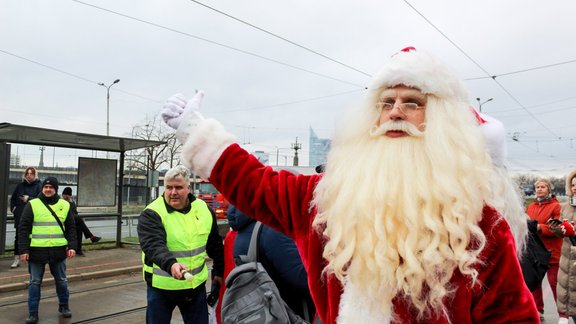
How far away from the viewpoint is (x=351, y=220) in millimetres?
1561

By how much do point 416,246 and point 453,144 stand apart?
0.38 meters

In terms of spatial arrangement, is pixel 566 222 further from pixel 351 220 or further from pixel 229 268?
pixel 351 220

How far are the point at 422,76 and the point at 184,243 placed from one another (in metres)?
2.73

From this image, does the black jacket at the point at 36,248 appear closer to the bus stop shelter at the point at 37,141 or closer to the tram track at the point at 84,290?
the tram track at the point at 84,290

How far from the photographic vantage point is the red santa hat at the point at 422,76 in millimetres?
1694

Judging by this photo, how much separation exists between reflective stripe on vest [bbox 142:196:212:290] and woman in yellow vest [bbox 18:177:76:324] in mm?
2550

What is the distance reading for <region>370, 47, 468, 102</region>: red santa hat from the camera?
66.7 inches

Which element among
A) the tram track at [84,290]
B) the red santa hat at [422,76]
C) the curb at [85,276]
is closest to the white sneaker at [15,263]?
the curb at [85,276]

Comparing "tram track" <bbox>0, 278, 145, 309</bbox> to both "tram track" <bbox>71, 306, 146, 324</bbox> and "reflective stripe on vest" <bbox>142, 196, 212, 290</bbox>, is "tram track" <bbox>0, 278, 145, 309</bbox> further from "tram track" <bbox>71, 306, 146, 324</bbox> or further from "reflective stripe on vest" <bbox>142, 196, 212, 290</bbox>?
"reflective stripe on vest" <bbox>142, 196, 212, 290</bbox>

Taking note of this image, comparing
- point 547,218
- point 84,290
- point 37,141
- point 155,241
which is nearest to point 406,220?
point 155,241

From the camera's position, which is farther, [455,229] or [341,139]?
[341,139]

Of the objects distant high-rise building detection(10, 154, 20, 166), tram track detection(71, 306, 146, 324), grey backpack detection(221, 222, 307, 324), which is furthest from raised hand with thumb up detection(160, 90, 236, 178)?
distant high-rise building detection(10, 154, 20, 166)

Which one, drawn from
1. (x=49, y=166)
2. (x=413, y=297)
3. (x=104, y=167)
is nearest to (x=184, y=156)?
(x=413, y=297)

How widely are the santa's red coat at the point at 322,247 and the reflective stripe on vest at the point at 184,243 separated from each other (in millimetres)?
2150
